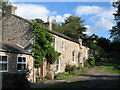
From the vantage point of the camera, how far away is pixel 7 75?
15398 millimetres

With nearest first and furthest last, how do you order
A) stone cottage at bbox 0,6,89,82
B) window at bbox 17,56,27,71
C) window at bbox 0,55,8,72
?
window at bbox 0,55,8,72 < stone cottage at bbox 0,6,89,82 < window at bbox 17,56,27,71

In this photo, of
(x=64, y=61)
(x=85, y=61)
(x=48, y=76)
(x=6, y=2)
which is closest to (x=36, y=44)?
(x=48, y=76)

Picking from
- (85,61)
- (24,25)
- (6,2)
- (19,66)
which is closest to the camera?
(19,66)

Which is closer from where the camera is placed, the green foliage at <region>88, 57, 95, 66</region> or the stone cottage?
the stone cottage

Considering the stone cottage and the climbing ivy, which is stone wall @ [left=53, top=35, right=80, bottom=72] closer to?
the stone cottage

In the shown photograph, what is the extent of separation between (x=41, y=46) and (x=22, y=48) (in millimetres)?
2277

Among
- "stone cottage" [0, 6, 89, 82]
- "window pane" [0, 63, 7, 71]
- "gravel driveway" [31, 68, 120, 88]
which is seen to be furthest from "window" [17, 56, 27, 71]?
"gravel driveway" [31, 68, 120, 88]

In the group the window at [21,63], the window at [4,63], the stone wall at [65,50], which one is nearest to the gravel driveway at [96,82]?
the window at [21,63]

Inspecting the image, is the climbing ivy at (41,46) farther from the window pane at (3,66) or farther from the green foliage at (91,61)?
the green foliage at (91,61)

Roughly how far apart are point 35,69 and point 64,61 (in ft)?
25.5

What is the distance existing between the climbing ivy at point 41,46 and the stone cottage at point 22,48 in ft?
2.15

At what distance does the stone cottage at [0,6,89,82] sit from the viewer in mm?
16688

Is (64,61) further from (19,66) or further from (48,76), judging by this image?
(19,66)

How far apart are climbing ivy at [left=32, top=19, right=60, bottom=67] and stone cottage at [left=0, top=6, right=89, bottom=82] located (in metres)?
0.66
